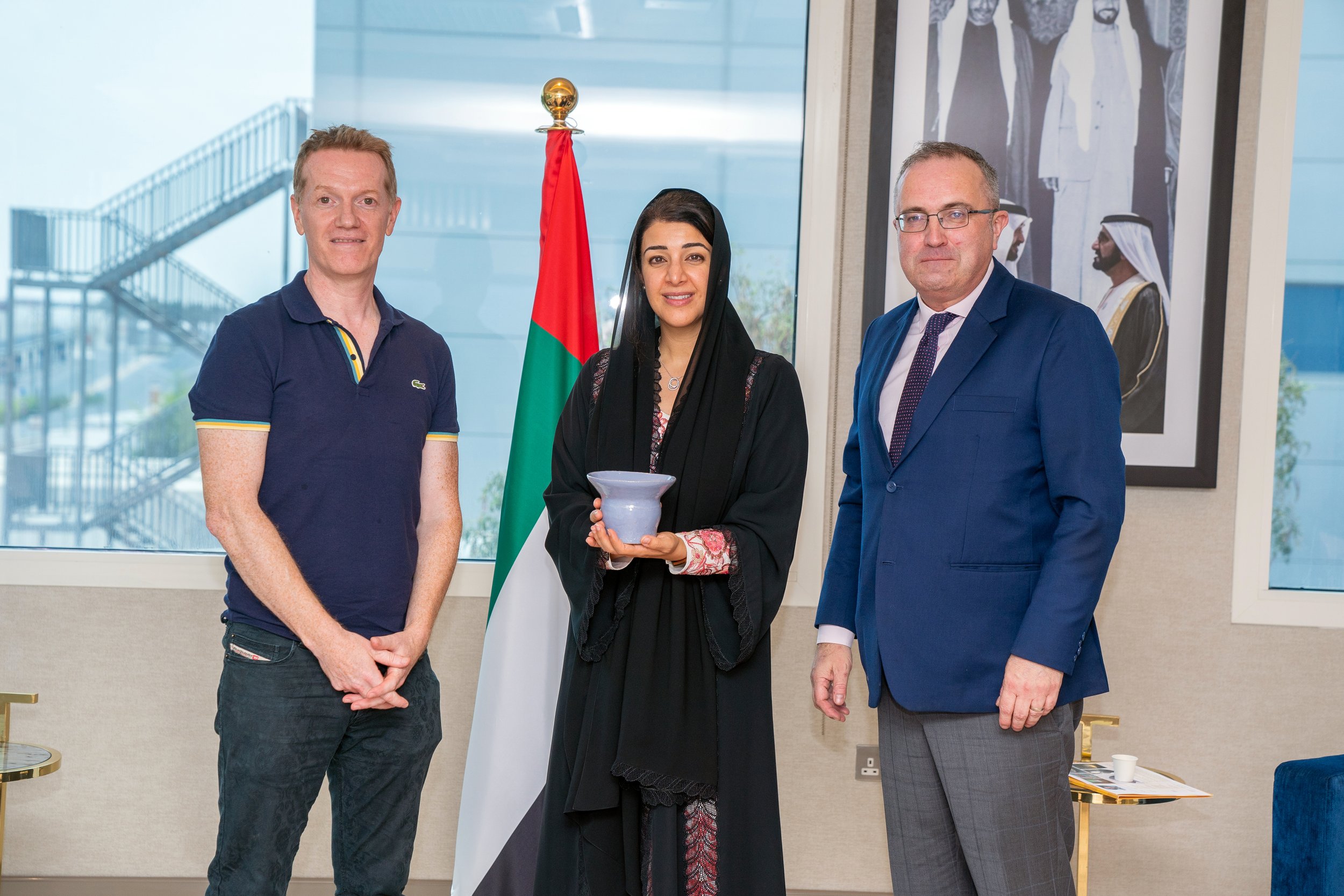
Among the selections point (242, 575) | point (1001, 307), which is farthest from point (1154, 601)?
point (242, 575)

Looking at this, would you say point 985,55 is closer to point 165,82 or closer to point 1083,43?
point 1083,43

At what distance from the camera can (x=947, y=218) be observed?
169cm

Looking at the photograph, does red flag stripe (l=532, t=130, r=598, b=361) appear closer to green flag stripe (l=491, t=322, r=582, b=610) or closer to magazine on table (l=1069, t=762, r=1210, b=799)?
green flag stripe (l=491, t=322, r=582, b=610)

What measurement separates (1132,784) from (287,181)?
2.85m

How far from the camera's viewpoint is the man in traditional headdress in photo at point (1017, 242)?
2.81 metres

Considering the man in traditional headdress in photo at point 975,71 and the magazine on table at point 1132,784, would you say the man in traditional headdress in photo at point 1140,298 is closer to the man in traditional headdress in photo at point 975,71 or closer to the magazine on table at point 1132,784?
the man in traditional headdress in photo at point 975,71

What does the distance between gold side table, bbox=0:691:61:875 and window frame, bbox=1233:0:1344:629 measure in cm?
317

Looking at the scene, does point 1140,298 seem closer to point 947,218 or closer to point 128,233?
point 947,218

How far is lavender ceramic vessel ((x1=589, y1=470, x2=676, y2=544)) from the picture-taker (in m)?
1.64

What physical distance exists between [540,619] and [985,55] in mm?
2039

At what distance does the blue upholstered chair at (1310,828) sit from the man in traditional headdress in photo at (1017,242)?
1.46 meters

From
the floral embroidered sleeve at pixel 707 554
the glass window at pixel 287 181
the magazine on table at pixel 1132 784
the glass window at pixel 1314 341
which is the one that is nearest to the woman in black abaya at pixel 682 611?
the floral embroidered sleeve at pixel 707 554

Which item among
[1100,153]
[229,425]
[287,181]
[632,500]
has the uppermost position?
[1100,153]

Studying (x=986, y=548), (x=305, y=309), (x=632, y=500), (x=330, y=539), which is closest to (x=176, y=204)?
(x=305, y=309)
